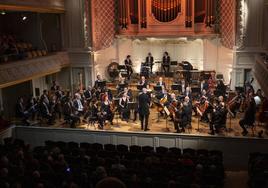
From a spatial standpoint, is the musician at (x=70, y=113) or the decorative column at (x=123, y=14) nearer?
the musician at (x=70, y=113)

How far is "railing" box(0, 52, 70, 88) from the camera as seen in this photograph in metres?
14.4

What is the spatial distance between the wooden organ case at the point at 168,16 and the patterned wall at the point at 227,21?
0.42 meters

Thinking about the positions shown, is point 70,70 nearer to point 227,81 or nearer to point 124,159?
point 227,81

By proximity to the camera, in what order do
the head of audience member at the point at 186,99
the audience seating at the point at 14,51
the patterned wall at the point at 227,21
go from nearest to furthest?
1. the head of audience member at the point at 186,99
2. the audience seating at the point at 14,51
3. the patterned wall at the point at 227,21

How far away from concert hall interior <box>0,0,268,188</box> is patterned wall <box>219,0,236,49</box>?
2.1 inches

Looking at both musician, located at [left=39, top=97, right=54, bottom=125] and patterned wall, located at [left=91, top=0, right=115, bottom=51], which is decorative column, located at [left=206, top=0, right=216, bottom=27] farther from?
musician, located at [left=39, top=97, right=54, bottom=125]

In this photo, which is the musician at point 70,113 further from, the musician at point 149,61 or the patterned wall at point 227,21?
the patterned wall at point 227,21

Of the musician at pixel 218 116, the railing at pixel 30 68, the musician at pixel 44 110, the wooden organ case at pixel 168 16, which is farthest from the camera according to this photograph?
the wooden organ case at pixel 168 16

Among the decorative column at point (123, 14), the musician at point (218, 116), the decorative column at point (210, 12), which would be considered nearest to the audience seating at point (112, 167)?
the musician at point (218, 116)

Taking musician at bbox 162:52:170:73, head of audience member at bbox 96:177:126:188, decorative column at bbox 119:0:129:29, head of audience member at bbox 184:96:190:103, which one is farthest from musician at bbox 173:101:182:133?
head of audience member at bbox 96:177:126:188

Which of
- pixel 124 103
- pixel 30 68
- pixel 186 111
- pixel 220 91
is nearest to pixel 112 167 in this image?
pixel 186 111

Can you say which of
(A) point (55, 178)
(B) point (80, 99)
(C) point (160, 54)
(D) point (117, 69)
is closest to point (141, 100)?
(B) point (80, 99)

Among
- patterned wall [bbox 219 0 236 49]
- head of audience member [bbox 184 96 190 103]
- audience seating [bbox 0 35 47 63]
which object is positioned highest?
patterned wall [bbox 219 0 236 49]

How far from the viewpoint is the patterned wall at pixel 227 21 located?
734 inches
